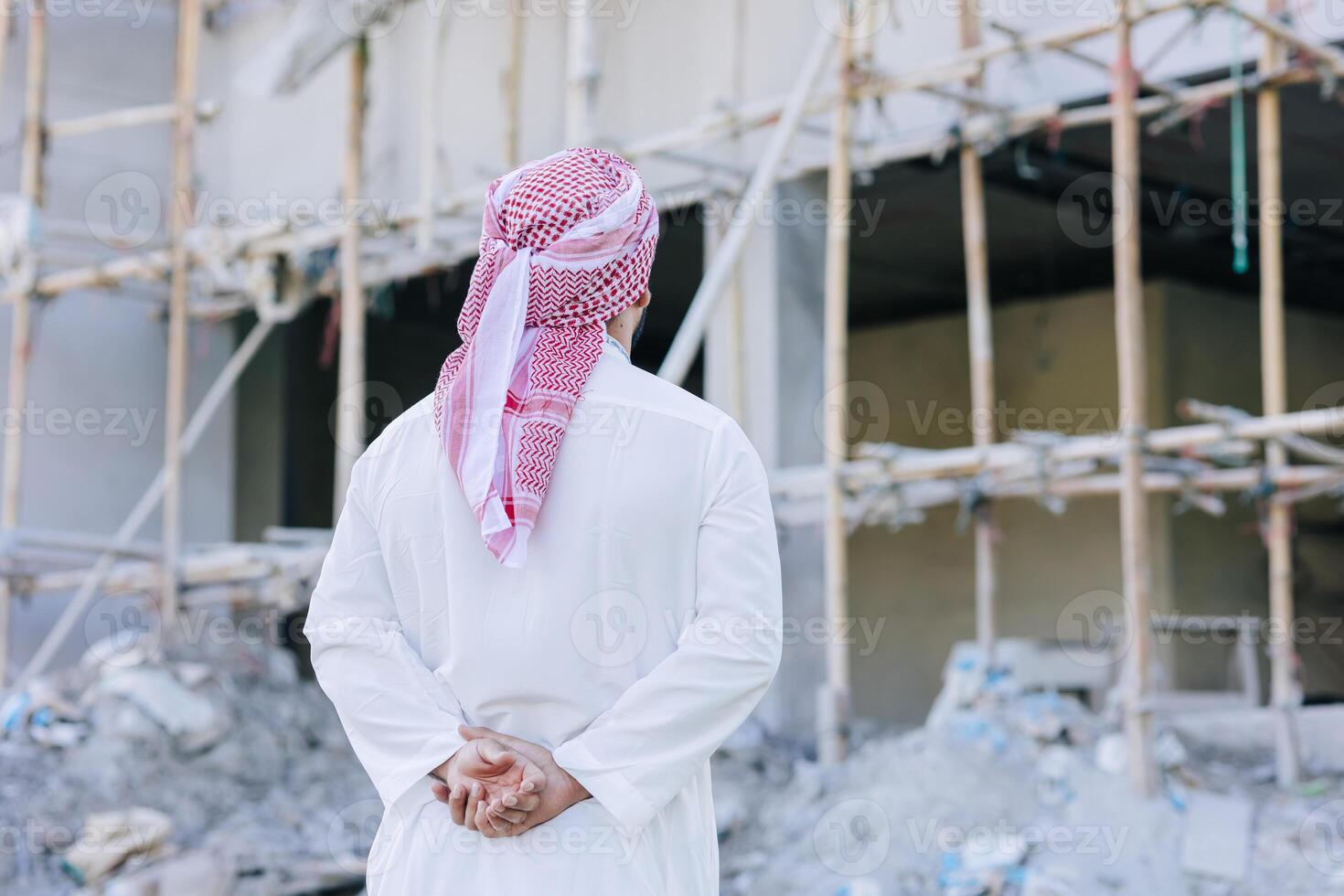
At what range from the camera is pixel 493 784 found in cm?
194

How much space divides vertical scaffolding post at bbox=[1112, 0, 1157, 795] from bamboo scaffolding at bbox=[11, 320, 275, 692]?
208 inches

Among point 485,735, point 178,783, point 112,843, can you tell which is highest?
point 485,735

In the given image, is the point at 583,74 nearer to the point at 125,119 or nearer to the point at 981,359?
the point at 981,359

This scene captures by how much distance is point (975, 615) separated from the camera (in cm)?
1109

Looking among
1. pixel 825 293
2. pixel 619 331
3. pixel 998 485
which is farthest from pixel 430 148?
pixel 619 331

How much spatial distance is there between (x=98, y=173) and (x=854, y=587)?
19.4 ft

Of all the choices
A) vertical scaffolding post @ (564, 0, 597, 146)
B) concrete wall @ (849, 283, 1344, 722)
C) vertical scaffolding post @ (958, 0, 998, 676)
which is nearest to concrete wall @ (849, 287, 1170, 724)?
concrete wall @ (849, 283, 1344, 722)

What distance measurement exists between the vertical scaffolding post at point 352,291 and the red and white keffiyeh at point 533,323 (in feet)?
19.4

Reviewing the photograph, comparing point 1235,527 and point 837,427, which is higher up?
point 837,427

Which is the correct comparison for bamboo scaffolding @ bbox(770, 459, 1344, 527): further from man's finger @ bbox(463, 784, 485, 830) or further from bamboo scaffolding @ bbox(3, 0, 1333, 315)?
man's finger @ bbox(463, 784, 485, 830)

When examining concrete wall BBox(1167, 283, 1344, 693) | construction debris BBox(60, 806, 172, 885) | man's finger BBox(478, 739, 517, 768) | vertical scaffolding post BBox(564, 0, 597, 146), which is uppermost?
vertical scaffolding post BBox(564, 0, 597, 146)

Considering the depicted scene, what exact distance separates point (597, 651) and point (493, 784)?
204 millimetres

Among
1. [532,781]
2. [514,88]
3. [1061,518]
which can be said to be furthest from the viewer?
[1061,518]

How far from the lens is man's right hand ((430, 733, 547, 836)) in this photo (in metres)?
1.92
